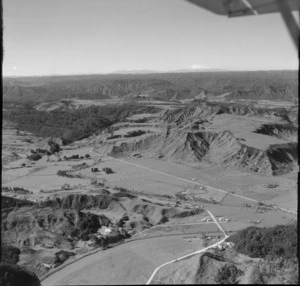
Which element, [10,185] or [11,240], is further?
[10,185]

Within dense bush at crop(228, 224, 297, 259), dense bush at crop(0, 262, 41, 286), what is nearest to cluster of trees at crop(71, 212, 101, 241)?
dense bush at crop(228, 224, 297, 259)

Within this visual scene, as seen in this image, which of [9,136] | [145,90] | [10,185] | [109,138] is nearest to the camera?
[10,185]

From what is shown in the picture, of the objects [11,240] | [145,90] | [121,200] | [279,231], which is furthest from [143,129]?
[145,90]

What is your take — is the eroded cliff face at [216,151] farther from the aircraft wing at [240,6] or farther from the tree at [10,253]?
the aircraft wing at [240,6]

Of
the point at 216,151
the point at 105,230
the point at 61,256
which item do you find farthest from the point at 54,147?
the point at 61,256

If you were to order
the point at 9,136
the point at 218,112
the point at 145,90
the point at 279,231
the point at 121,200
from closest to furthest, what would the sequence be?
the point at 279,231, the point at 121,200, the point at 9,136, the point at 218,112, the point at 145,90

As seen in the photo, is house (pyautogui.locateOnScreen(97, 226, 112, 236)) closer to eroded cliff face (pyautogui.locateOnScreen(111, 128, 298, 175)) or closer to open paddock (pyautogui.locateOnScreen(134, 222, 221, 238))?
open paddock (pyautogui.locateOnScreen(134, 222, 221, 238))

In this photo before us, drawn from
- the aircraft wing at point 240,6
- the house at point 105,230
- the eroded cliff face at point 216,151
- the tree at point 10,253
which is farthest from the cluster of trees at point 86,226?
the eroded cliff face at point 216,151

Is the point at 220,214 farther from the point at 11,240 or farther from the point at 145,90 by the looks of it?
the point at 145,90
